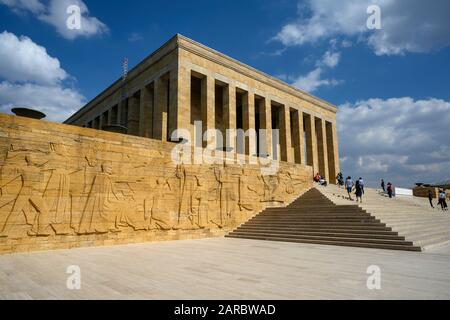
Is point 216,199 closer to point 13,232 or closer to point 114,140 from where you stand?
point 114,140

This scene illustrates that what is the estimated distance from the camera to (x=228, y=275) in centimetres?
523

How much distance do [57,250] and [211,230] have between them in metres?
5.95

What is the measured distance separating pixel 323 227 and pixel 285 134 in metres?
14.0

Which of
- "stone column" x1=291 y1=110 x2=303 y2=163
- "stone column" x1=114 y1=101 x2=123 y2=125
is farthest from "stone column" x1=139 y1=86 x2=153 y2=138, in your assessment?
"stone column" x1=291 y1=110 x2=303 y2=163

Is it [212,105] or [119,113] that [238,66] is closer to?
[212,105]

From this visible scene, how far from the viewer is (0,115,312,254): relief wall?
842cm

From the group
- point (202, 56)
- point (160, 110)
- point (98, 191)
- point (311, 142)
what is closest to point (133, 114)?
point (160, 110)

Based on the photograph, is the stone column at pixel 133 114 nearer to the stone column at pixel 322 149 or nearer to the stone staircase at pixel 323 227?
the stone staircase at pixel 323 227

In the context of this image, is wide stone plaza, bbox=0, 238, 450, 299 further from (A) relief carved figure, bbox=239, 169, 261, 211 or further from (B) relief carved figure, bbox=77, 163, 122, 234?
(A) relief carved figure, bbox=239, 169, 261, 211

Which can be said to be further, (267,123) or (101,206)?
(267,123)

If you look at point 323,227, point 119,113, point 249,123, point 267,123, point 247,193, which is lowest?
point 323,227

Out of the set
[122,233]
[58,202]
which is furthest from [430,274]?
[58,202]

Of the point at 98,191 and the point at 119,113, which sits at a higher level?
the point at 119,113

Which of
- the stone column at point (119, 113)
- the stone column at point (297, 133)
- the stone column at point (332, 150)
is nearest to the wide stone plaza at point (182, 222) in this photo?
the stone column at point (119, 113)
